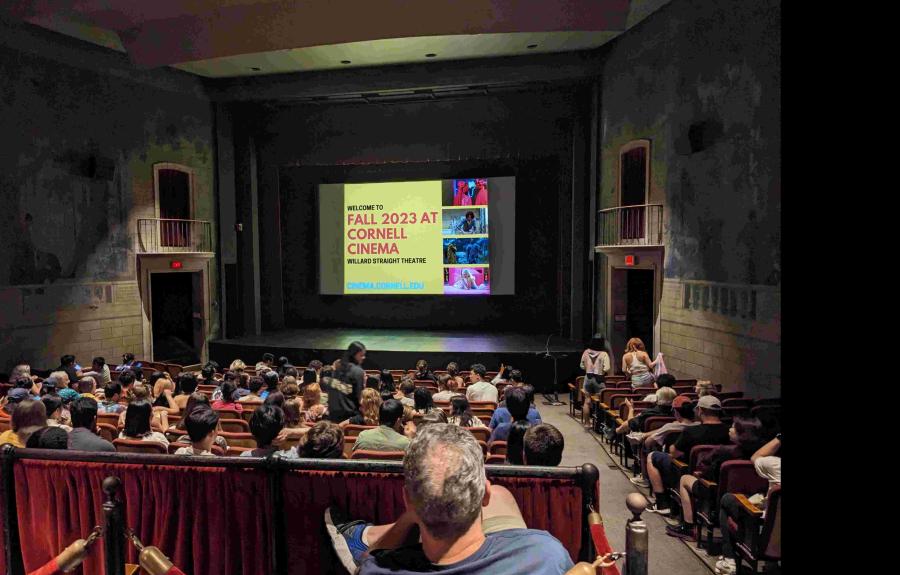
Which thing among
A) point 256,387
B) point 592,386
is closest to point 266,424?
point 256,387

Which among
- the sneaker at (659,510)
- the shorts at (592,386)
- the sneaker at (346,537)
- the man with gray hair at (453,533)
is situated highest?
the man with gray hair at (453,533)

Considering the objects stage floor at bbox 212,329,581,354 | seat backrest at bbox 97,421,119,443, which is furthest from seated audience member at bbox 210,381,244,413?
stage floor at bbox 212,329,581,354

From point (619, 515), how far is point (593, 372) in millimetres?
4895

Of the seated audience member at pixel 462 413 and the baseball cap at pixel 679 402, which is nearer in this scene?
Result: the seated audience member at pixel 462 413

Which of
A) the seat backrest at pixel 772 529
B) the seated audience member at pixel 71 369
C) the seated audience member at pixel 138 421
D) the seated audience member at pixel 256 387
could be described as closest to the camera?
the seat backrest at pixel 772 529

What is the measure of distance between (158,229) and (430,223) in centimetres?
652

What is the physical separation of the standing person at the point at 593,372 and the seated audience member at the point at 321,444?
6354 millimetres

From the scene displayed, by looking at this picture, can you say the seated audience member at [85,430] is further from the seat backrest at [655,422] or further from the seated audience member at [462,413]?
the seat backrest at [655,422]

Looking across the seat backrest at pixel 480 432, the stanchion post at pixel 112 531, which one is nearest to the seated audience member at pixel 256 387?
the seat backrest at pixel 480 432

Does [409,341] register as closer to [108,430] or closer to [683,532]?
[108,430]

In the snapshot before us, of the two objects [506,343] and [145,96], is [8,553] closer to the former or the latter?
[506,343]

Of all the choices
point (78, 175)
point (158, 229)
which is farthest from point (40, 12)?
point (158, 229)

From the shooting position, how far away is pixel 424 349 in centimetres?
1269

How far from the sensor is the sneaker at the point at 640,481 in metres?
5.95
